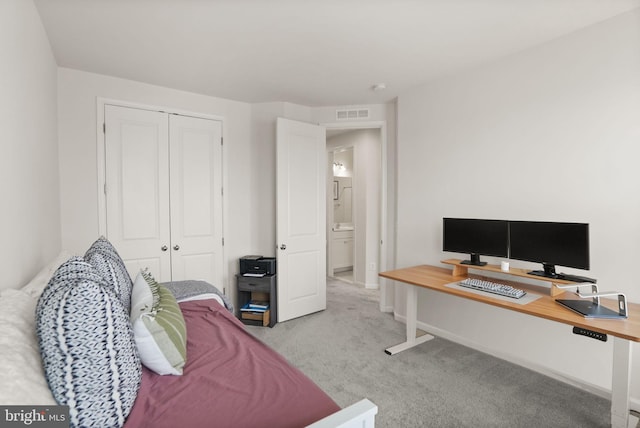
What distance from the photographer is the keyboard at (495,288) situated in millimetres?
2258

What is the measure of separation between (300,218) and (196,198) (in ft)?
3.89

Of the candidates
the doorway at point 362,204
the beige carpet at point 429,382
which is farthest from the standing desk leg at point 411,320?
the doorway at point 362,204

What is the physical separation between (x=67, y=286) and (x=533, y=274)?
8.82 ft

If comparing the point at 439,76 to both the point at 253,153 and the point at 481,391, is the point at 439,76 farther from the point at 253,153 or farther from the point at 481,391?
the point at 481,391

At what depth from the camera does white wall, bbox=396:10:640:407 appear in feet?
7.00

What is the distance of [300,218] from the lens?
385cm

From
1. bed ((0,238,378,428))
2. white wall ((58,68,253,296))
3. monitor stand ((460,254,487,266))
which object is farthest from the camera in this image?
white wall ((58,68,253,296))

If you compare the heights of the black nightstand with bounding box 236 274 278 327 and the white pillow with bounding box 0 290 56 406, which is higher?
the white pillow with bounding box 0 290 56 406

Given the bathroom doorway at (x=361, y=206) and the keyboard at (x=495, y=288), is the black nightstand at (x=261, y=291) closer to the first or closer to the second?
the bathroom doorway at (x=361, y=206)

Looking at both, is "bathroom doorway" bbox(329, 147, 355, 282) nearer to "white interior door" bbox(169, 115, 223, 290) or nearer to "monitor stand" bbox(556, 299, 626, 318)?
"white interior door" bbox(169, 115, 223, 290)

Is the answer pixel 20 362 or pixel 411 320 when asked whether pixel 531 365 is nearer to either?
pixel 411 320

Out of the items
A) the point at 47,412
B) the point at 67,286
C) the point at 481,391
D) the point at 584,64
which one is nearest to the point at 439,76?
the point at 584,64

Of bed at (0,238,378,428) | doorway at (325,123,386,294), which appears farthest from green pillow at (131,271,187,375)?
doorway at (325,123,386,294)

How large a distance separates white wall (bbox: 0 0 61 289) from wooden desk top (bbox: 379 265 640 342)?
249cm
